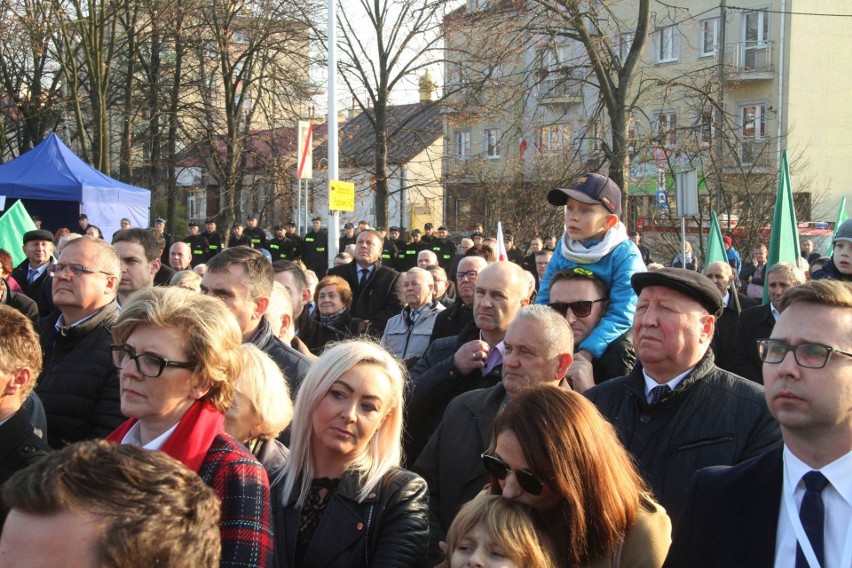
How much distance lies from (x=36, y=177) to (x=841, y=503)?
20.8 m

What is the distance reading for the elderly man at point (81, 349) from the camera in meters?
4.31

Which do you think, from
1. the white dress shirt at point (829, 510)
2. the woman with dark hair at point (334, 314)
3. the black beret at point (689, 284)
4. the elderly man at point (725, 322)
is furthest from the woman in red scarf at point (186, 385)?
the elderly man at point (725, 322)

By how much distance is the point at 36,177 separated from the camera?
67.5 ft

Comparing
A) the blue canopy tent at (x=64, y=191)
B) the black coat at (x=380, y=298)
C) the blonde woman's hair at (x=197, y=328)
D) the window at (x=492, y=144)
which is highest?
the window at (x=492, y=144)

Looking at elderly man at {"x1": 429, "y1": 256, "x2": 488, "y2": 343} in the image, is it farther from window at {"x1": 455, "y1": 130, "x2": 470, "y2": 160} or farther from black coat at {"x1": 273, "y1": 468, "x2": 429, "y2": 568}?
window at {"x1": 455, "y1": 130, "x2": 470, "y2": 160}

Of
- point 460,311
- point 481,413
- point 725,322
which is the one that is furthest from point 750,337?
point 481,413

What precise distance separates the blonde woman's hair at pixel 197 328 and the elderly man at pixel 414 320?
199 inches

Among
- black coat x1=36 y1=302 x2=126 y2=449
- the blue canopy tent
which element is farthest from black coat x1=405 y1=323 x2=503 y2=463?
the blue canopy tent

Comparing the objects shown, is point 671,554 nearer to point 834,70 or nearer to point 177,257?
point 177,257

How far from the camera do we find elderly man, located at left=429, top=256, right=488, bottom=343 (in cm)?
740

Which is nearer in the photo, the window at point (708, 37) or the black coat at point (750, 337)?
the black coat at point (750, 337)

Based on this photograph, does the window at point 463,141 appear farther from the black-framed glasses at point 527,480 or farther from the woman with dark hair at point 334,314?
the black-framed glasses at point 527,480

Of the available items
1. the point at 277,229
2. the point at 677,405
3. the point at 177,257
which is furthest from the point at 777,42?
the point at 677,405

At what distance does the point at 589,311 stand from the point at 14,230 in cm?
1049
